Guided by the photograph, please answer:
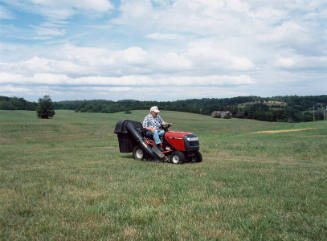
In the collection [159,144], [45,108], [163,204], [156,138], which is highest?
[45,108]

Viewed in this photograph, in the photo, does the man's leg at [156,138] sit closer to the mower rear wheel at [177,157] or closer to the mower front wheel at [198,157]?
the mower rear wheel at [177,157]

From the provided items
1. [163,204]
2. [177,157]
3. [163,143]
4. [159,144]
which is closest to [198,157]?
[177,157]

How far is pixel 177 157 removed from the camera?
34.5 feet

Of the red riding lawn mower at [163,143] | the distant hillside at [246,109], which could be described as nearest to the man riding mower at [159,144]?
the red riding lawn mower at [163,143]

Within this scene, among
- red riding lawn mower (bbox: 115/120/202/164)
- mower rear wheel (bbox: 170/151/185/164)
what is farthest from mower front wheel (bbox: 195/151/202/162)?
mower rear wheel (bbox: 170/151/185/164)

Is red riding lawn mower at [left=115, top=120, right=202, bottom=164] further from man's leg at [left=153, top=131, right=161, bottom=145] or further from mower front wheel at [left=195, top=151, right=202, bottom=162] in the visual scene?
man's leg at [left=153, top=131, right=161, bottom=145]

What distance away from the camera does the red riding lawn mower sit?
1060 centimetres

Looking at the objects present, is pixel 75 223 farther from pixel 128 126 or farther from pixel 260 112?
pixel 260 112

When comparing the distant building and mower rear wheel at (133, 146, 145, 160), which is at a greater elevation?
mower rear wheel at (133, 146, 145, 160)

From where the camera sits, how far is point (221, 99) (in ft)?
375

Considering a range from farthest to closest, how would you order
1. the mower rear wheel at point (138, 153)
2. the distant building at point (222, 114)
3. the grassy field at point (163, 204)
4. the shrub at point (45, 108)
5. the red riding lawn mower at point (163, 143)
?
1. the distant building at point (222, 114)
2. the shrub at point (45, 108)
3. the mower rear wheel at point (138, 153)
4. the red riding lawn mower at point (163, 143)
5. the grassy field at point (163, 204)

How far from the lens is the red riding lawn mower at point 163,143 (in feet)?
34.8

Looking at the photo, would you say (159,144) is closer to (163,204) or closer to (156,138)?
(156,138)

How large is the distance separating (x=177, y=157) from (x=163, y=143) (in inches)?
35.7
